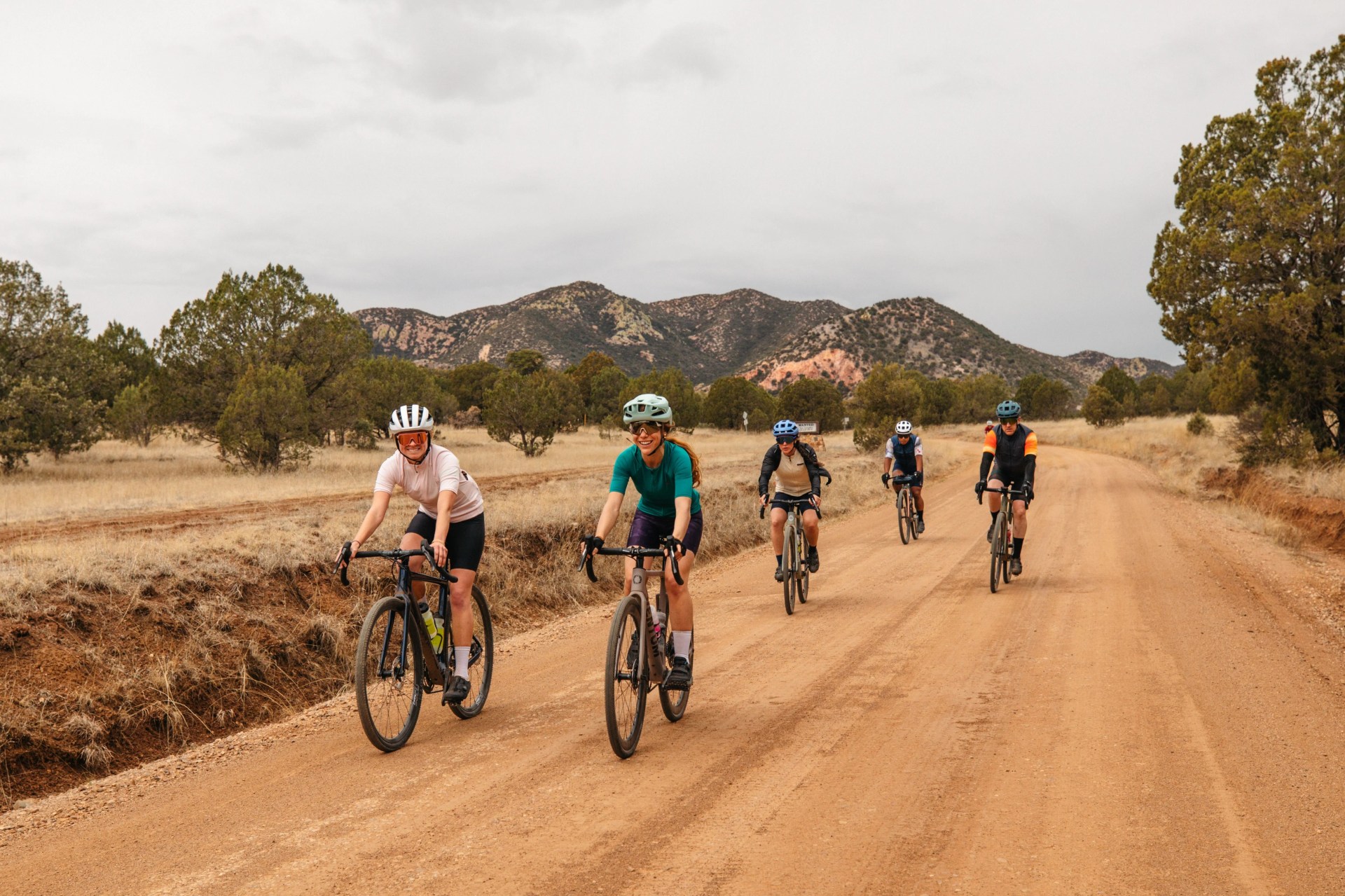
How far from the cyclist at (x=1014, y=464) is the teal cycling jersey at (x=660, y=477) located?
7.21m

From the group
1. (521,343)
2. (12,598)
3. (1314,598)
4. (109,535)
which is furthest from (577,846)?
(521,343)

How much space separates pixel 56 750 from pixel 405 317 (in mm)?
183493

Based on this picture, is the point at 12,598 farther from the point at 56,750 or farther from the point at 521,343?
the point at 521,343

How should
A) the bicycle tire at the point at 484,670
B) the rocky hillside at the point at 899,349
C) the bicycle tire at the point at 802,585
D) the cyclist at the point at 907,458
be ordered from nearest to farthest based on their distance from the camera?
the bicycle tire at the point at 484,670 < the bicycle tire at the point at 802,585 < the cyclist at the point at 907,458 < the rocky hillside at the point at 899,349

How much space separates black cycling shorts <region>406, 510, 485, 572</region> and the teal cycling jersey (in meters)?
1.19

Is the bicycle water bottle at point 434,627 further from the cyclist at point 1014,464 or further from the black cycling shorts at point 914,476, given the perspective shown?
the black cycling shorts at point 914,476

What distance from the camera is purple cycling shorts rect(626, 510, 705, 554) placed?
647 cm

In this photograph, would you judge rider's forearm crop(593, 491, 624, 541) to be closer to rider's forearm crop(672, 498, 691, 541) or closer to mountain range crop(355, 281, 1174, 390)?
rider's forearm crop(672, 498, 691, 541)

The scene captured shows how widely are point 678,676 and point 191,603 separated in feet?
19.4

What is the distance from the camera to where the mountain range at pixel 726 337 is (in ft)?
454

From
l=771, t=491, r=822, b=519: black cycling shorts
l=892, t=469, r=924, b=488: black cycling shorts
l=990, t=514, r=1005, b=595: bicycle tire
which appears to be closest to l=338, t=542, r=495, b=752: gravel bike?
l=771, t=491, r=822, b=519: black cycling shorts

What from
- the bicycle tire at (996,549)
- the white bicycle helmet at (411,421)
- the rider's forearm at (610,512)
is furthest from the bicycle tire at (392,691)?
the bicycle tire at (996,549)

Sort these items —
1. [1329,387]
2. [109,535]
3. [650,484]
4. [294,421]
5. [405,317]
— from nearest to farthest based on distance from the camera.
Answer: [650,484], [109,535], [1329,387], [294,421], [405,317]

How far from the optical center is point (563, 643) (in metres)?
9.65
